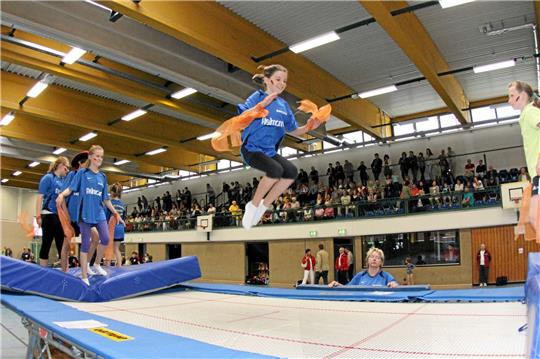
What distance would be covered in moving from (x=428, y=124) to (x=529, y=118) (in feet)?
48.7

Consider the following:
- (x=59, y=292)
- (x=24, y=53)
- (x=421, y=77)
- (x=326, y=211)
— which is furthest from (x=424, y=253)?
(x=24, y=53)

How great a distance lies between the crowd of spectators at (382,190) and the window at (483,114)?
5.43 ft

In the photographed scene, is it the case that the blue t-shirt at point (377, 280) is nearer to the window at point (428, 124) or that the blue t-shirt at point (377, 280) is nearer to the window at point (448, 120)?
the window at point (428, 124)

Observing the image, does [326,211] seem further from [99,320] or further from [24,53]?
[99,320]

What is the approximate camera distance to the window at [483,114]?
52.3 ft

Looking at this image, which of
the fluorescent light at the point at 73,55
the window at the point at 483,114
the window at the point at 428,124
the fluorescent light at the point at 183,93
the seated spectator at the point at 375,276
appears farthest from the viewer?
the window at the point at 428,124

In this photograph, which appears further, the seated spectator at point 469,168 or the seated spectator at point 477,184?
the seated spectator at point 469,168

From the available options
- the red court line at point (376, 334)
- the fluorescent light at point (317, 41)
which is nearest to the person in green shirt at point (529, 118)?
the red court line at point (376, 334)

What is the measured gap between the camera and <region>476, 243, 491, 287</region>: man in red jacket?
42.2 ft

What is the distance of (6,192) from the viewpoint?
96.0ft

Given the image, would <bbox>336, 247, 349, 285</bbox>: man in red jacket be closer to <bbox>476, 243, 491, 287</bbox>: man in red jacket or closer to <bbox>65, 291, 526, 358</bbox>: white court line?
<bbox>476, 243, 491, 287</bbox>: man in red jacket

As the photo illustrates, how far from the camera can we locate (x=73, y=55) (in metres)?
10.1

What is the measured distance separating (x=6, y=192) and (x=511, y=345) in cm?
3314

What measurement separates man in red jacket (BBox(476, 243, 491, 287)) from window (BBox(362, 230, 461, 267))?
2.44 ft
